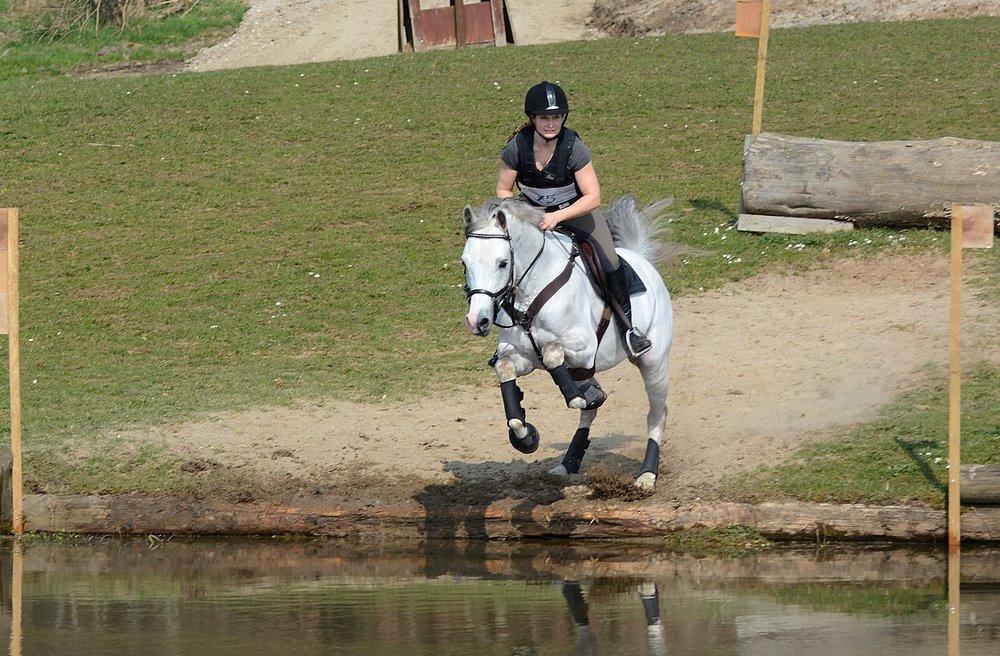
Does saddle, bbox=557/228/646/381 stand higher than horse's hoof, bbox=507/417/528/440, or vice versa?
saddle, bbox=557/228/646/381

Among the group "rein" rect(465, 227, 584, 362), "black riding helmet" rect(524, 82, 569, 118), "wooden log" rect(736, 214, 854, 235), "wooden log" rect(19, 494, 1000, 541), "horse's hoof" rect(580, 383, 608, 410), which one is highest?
"wooden log" rect(736, 214, 854, 235)

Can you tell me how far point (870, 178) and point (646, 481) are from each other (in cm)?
750

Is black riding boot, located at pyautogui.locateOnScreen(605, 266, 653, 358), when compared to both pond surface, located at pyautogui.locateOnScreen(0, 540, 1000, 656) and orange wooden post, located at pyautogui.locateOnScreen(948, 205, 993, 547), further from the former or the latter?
orange wooden post, located at pyautogui.locateOnScreen(948, 205, 993, 547)

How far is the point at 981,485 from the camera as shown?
8.61m

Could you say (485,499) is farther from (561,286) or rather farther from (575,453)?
(561,286)

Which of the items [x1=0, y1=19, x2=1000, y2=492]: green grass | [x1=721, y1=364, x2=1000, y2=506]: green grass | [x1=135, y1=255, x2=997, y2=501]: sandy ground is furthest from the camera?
[x1=0, y1=19, x2=1000, y2=492]: green grass

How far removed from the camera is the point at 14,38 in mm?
31438

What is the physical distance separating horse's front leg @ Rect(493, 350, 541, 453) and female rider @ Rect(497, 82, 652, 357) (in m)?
0.83

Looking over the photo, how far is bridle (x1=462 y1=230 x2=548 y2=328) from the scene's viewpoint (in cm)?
798

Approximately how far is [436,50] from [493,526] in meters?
17.7

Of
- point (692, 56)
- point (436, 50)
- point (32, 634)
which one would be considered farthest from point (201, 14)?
point (32, 634)

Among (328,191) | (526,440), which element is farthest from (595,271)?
(328,191)

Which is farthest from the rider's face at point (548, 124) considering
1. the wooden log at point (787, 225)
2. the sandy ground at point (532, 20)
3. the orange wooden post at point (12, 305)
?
the sandy ground at point (532, 20)

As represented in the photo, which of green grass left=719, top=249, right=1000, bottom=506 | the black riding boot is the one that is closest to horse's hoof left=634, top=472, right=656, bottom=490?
green grass left=719, top=249, right=1000, bottom=506
